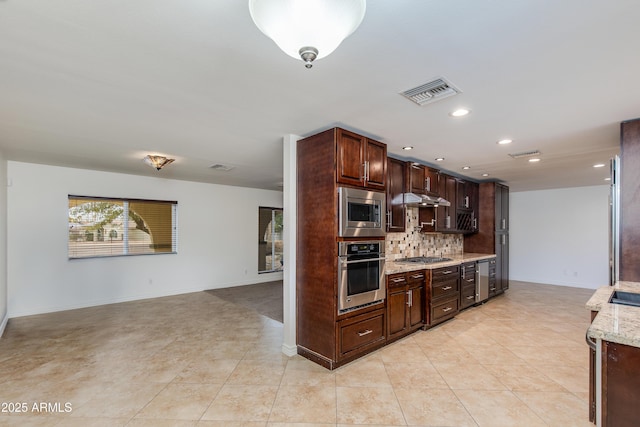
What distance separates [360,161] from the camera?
3127 millimetres

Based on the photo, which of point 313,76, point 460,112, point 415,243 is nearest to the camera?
point 313,76

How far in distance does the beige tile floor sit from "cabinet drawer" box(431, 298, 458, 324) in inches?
6.5

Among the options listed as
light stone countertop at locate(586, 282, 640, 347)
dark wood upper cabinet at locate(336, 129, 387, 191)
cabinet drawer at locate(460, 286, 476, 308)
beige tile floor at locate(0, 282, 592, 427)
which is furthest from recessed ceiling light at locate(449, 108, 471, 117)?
cabinet drawer at locate(460, 286, 476, 308)

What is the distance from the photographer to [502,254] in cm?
625

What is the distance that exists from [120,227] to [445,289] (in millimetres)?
5769

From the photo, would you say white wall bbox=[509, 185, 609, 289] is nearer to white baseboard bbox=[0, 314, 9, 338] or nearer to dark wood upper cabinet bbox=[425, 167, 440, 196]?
dark wood upper cabinet bbox=[425, 167, 440, 196]

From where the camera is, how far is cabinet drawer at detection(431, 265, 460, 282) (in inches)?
159

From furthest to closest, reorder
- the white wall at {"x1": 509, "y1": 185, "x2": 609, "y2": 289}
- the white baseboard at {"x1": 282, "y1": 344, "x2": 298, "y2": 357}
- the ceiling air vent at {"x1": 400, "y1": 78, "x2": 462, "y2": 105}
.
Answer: the white wall at {"x1": 509, "y1": 185, "x2": 609, "y2": 289}
the white baseboard at {"x1": 282, "y1": 344, "x2": 298, "y2": 357}
the ceiling air vent at {"x1": 400, "y1": 78, "x2": 462, "y2": 105}

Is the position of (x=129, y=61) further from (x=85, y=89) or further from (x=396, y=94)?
(x=396, y=94)

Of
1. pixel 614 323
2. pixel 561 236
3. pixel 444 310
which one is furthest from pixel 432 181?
pixel 561 236

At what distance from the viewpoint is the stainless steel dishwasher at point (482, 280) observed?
16.7 feet

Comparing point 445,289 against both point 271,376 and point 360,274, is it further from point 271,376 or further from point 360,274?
point 271,376

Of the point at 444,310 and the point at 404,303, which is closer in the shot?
the point at 404,303

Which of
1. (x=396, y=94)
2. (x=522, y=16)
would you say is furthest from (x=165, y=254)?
(x=522, y=16)
